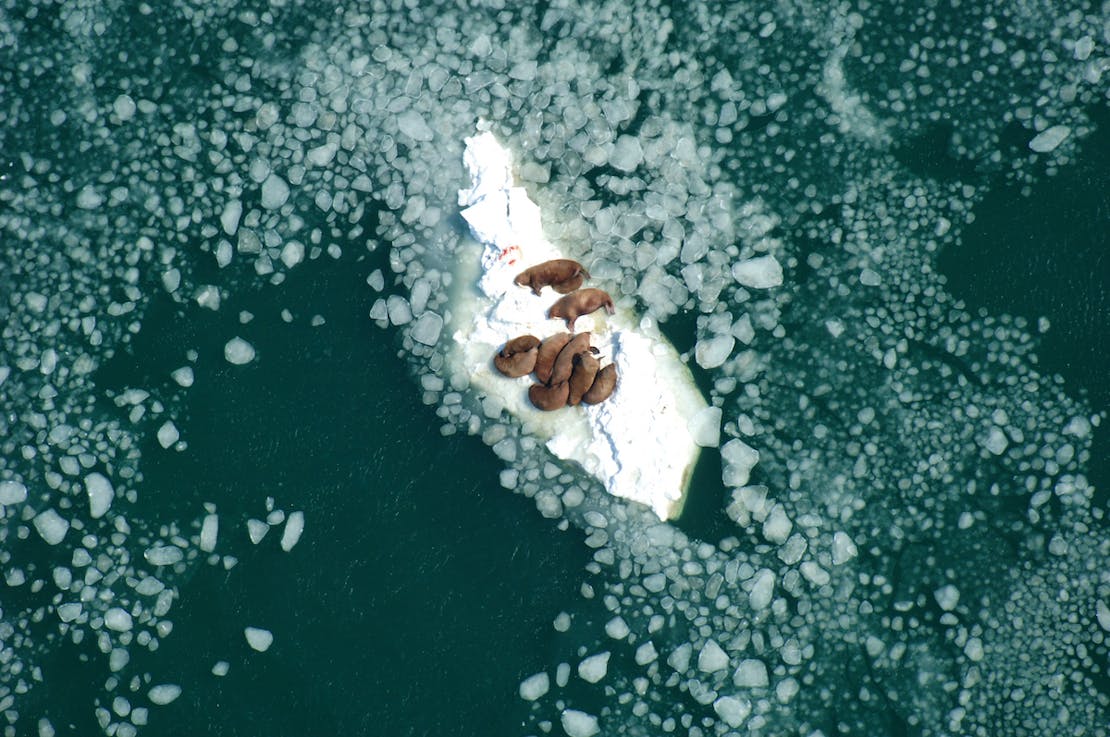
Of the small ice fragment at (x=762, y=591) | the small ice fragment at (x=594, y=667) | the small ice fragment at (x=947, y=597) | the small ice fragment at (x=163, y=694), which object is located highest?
the small ice fragment at (x=947, y=597)

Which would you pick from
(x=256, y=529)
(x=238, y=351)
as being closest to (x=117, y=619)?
(x=256, y=529)

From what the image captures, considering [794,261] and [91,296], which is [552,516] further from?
[91,296]

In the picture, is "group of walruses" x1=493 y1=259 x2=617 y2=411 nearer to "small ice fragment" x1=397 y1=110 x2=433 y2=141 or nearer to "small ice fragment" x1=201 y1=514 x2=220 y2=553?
"small ice fragment" x1=397 y1=110 x2=433 y2=141

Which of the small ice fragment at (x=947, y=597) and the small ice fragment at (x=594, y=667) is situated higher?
the small ice fragment at (x=947, y=597)

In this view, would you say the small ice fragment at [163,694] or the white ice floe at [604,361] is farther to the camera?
the small ice fragment at [163,694]

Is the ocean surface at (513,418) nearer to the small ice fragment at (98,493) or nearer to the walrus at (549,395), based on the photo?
the small ice fragment at (98,493)

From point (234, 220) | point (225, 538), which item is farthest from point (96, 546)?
point (234, 220)

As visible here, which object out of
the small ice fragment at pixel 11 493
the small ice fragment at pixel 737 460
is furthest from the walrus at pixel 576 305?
the small ice fragment at pixel 11 493

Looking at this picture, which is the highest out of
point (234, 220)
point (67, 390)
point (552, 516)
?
point (234, 220)
